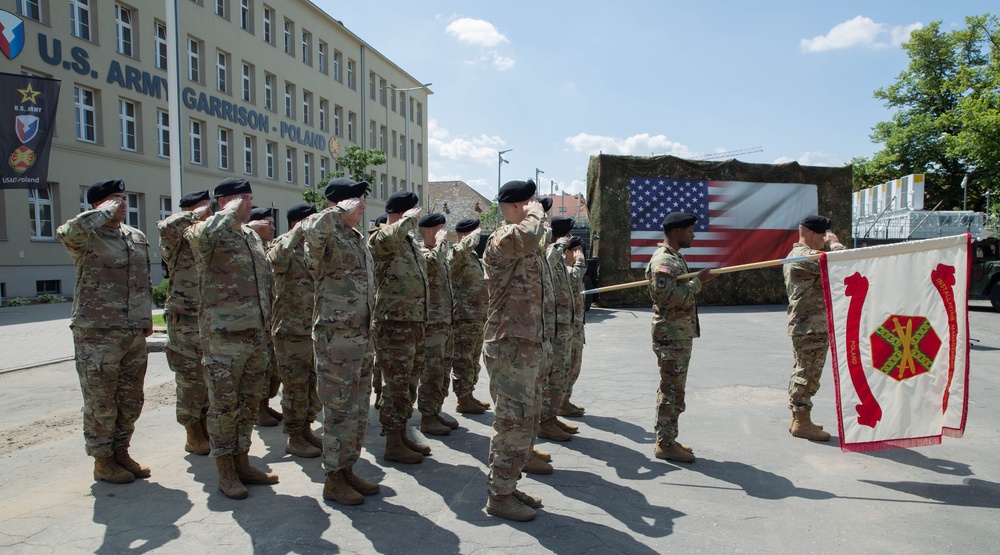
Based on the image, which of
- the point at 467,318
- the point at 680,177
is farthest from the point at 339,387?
the point at 680,177

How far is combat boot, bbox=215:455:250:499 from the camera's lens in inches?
159

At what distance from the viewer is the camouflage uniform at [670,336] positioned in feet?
15.5

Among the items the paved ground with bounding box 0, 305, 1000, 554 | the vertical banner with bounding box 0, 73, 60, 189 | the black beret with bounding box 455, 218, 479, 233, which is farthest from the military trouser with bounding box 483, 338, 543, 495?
the vertical banner with bounding box 0, 73, 60, 189

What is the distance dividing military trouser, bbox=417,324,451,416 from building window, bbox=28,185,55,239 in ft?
56.3

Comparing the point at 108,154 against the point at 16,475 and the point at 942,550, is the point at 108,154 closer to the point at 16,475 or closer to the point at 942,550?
the point at 16,475

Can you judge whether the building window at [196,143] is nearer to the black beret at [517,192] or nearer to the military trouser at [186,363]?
the military trouser at [186,363]

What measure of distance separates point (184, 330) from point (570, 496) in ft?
10.5

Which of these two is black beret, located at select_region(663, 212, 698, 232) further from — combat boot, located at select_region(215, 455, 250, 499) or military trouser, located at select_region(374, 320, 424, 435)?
combat boot, located at select_region(215, 455, 250, 499)

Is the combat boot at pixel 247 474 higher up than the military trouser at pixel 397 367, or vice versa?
the military trouser at pixel 397 367

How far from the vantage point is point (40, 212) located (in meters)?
17.8

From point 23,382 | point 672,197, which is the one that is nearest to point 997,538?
point 23,382

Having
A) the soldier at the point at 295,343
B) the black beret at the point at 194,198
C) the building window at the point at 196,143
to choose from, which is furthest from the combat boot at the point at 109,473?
the building window at the point at 196,143

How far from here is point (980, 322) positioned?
1392 cm

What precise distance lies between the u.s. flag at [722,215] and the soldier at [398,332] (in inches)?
518
